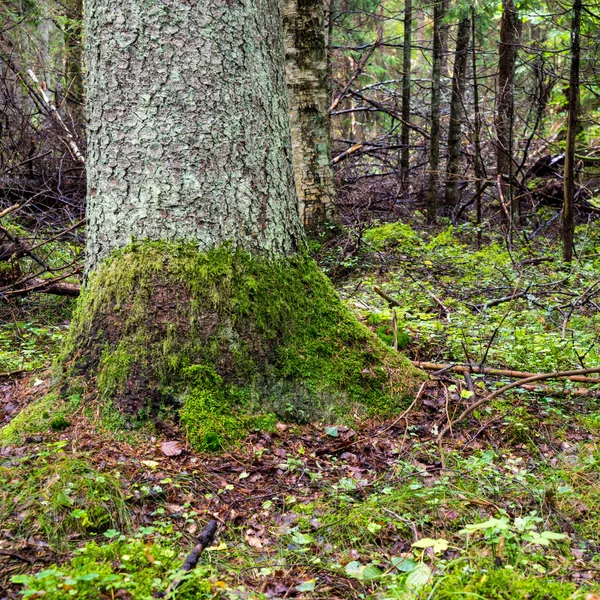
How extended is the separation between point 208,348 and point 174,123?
129 centimetres

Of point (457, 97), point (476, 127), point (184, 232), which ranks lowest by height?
point (184, 232)

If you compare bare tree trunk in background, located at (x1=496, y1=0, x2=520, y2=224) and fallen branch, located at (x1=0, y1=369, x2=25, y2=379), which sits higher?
bare tree trunk in background, located at (x1=496, y1=0, x2=520, y2=224)

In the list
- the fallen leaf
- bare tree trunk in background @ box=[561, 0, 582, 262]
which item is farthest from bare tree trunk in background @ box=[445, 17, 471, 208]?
the fallen leaf

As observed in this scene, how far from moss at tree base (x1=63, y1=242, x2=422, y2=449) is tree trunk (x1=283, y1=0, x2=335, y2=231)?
4033 mm

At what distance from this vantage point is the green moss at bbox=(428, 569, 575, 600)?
178cm

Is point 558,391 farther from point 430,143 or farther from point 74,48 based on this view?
point 74,48

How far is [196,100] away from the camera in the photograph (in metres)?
3.13

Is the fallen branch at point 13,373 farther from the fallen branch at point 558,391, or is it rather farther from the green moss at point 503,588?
the fallen branch at point 558,391

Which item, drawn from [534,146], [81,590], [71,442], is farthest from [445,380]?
[534,146]

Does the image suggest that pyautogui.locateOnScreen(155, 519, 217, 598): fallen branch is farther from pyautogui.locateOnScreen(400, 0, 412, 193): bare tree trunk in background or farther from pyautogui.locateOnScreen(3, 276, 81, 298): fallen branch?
pyautogui.locateOnScreen(400, 0, 412, 193): bare tree trunk in background

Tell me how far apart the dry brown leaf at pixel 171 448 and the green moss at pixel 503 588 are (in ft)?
4.77

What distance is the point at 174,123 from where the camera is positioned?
122 inches

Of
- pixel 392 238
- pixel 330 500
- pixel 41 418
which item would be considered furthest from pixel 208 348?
pixel 392 238

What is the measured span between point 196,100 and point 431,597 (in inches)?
107
